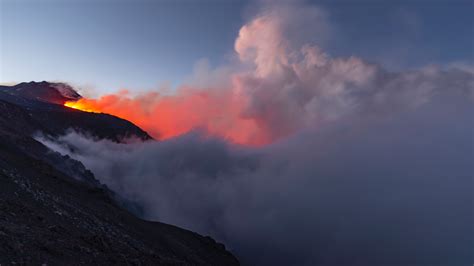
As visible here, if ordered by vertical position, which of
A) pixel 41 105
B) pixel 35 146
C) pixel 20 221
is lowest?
pixel 20 221

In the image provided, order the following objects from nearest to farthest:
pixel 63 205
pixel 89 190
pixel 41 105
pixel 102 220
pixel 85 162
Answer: pixel 63 205
pixel 102 220
pixel 89 190
pixel 85 162
pixel 41 105

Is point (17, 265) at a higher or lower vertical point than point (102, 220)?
lower

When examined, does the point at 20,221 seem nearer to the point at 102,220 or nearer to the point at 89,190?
the point at 102,220

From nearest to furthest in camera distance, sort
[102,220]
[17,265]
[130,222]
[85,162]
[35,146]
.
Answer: [17,265] < [102,220] < [130,222] < [35,146] < [85,162]

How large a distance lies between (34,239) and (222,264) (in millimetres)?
68269

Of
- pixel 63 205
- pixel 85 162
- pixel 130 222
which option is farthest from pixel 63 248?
pixel 85 162

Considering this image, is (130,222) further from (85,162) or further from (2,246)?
(85,162)

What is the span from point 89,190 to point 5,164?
25720mm

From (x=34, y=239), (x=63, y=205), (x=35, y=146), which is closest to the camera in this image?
(x=34, y=239)

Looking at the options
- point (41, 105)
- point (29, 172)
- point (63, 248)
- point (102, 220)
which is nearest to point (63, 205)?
point (102, 220)

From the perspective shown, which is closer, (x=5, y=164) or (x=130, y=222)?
(x=5, y=164)

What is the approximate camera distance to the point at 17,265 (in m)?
24.3

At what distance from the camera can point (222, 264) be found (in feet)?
302

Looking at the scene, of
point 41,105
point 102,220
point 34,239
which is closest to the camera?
point 34,239
